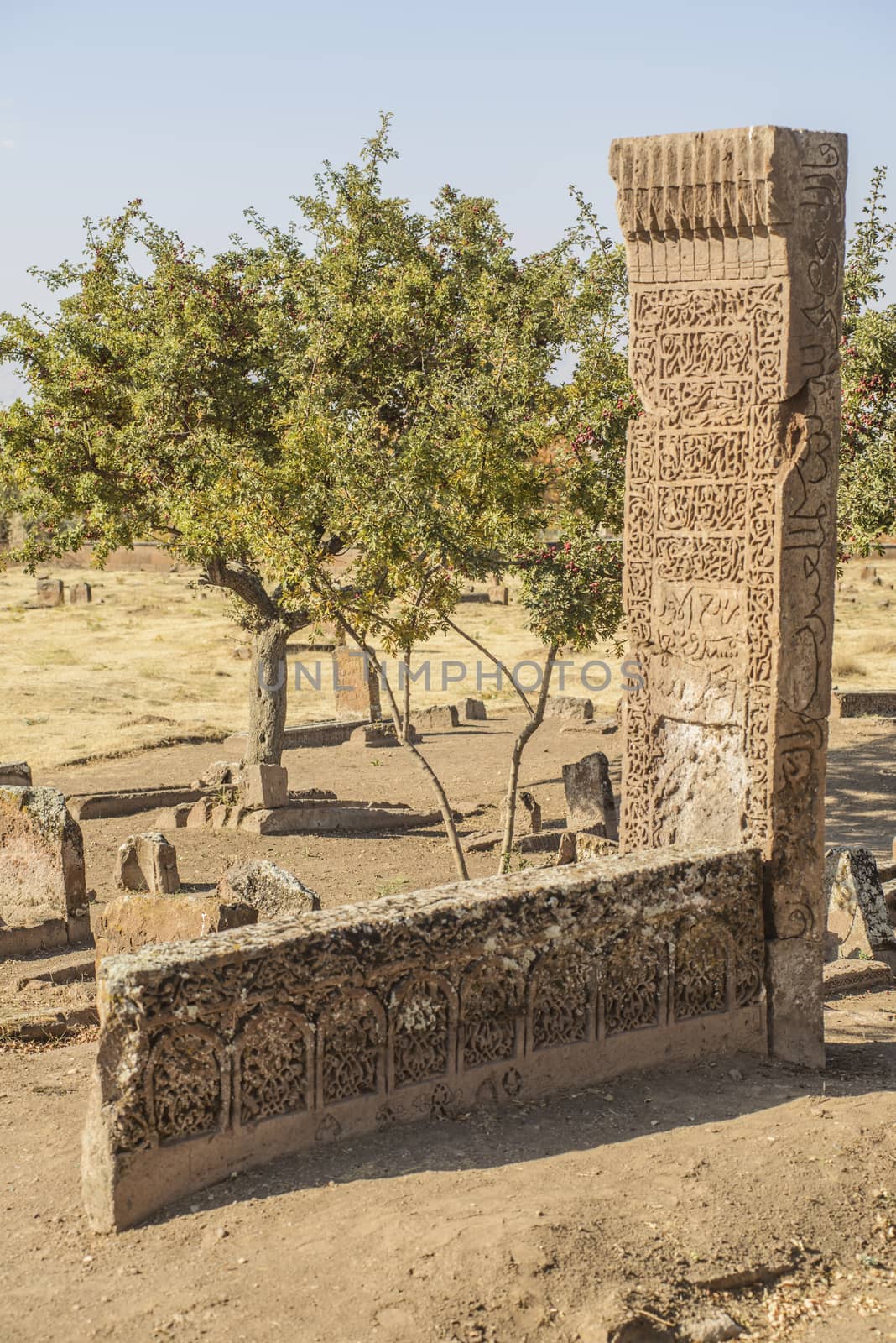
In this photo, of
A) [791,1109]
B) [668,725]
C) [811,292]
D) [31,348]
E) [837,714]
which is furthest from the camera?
[837,714]

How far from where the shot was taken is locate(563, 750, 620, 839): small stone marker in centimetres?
→ 1498

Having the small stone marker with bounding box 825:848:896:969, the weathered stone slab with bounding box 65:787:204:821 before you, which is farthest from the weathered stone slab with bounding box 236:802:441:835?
the small stone marker with bounding box 825:848:896:969

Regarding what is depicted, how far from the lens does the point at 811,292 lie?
19.9ft

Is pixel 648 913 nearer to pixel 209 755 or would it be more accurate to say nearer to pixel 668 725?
pixel 668 725

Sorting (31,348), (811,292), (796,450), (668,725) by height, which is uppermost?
(31,348)

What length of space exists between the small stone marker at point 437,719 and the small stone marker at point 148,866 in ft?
32.3

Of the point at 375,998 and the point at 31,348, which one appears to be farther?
the point at 31,348

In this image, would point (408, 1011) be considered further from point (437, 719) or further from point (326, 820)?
point (437, 719)

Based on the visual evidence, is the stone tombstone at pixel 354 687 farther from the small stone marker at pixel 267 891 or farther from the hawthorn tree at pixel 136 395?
the small stone marker at pixel 267 891

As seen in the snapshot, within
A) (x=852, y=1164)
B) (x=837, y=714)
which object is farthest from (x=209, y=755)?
(x=852, y=1164)

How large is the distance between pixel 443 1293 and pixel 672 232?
4.73 meters

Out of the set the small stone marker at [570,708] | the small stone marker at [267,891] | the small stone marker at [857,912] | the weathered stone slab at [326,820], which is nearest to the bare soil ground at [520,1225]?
the small stone marker at [267,891]

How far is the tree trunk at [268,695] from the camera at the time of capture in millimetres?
17234

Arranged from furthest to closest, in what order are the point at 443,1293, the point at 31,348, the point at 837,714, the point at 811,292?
the point at 837,714 < the point at 31,348 < the point at 811,292 < the point at 443,1293
